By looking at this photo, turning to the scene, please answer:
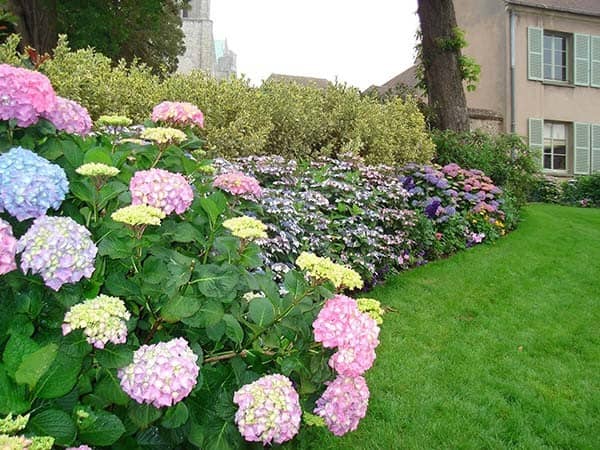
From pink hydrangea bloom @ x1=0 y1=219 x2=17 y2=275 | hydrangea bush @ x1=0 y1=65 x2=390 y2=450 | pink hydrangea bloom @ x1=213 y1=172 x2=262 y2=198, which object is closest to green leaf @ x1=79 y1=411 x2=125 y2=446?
hydrangea bush @ x1=0 y1=65 x2=390 y2=450

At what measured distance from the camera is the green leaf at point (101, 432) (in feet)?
4.17

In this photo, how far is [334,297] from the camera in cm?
158

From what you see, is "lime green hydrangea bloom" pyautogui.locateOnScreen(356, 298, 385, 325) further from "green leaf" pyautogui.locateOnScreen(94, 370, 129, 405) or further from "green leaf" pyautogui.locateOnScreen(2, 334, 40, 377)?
"green leaf" pyautogui.locateOnScreen(2, 334, 40, 377)

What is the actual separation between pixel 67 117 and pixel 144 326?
2.83 feet

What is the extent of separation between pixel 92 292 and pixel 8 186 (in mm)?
371

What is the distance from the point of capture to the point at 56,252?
1.36 metres

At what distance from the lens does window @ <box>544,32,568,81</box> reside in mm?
18219

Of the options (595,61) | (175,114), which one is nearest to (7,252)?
(175,114)

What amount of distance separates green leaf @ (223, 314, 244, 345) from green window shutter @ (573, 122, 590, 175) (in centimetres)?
1910

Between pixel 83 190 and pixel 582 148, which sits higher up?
pixel 582 148

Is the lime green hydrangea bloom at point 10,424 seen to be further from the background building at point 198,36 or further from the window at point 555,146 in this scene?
the background building at point 198,36

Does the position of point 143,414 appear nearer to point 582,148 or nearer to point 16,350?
point 16,350

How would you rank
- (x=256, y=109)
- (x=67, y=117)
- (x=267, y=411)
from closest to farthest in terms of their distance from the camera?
(x=267, y=411) → (x=67, y=117) → (x=256, y=109)

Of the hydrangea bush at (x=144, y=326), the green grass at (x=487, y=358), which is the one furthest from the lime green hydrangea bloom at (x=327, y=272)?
the green grass at (x=487, y=358)
